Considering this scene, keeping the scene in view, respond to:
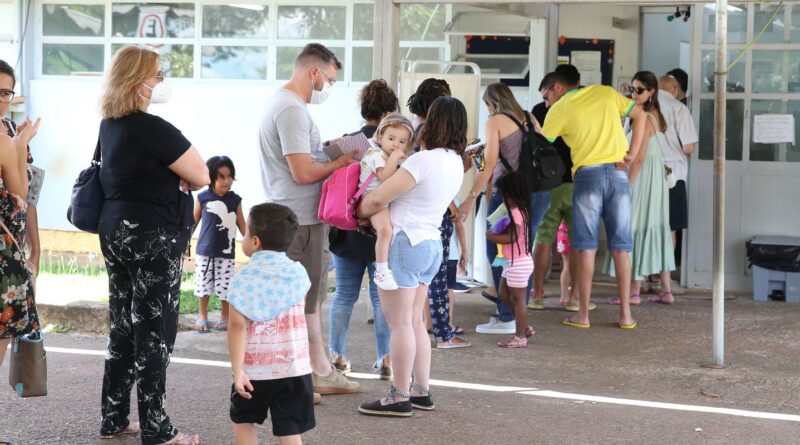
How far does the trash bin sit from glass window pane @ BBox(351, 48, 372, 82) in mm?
4118

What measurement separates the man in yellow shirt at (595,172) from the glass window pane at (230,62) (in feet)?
14.3

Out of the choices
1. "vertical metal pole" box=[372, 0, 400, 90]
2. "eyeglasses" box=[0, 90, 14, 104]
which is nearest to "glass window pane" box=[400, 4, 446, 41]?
"vertical metal pole" box=[372, 0, 400, 90]

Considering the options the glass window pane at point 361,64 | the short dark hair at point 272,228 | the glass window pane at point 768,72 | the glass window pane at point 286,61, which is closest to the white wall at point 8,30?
the glass window pane at point 286,61

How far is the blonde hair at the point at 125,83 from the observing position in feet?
15.9

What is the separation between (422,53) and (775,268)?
3.90 m

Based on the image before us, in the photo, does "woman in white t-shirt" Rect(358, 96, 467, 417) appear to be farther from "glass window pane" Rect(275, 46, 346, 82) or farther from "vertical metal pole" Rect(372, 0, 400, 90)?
"glass window pane" Rect(275, 46, 346, 82)

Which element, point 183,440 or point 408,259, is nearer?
point 183,440

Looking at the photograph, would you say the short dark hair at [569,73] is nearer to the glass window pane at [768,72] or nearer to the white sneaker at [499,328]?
the white sneaker at [499,328]

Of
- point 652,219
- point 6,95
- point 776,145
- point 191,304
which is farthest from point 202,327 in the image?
point 776,145

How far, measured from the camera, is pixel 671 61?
12203mm

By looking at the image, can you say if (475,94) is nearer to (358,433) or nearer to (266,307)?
(358,433)

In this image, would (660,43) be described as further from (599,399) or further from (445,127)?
(445,127)

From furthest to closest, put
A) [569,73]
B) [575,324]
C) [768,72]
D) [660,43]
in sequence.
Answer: [660,43], [768,72], [569,73], [575,324]

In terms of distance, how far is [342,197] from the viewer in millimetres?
5516
